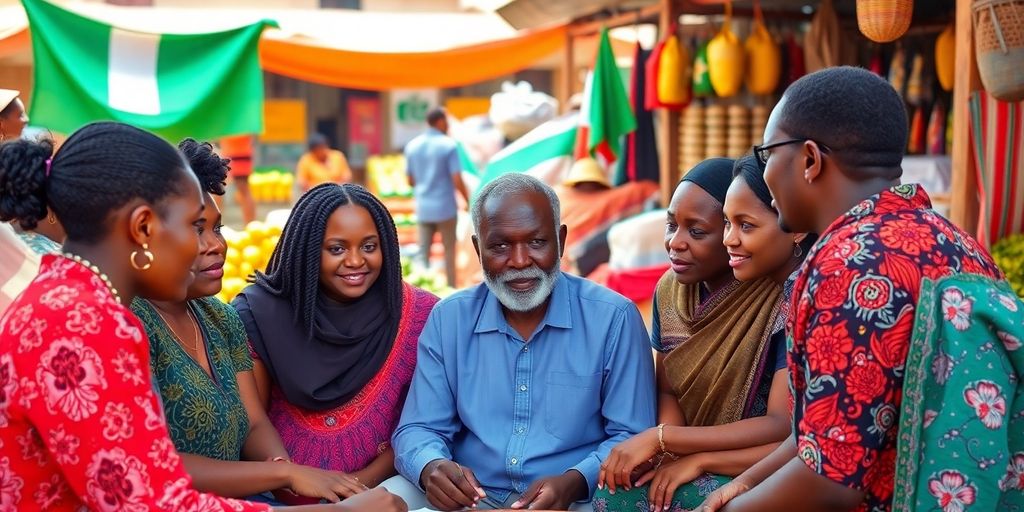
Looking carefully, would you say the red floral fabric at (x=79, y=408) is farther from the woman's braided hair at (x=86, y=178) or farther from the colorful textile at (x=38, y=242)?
the colorful textile at (x=38, y=242)

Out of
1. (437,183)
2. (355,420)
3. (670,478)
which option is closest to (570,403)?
(670,478)

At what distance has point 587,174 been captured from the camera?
25.8 feet

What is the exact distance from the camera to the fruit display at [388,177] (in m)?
14.2


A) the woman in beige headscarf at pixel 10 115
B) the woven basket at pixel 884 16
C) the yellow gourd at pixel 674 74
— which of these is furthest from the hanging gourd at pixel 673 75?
the woman in beige headscarf at pixel 10 115

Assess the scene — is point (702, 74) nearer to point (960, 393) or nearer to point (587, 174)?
point (587, 174)

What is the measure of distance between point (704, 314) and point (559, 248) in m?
0.48

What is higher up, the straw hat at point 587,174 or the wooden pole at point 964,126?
the wooden pole at point 964,126

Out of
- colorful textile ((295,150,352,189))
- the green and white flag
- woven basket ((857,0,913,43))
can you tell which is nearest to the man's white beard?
woven basket ((857,0,913,43))

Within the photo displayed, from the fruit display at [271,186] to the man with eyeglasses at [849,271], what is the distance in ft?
46.2

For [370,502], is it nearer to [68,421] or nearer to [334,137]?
[68,421]

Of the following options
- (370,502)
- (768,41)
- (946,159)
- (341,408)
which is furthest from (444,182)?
(370,502)

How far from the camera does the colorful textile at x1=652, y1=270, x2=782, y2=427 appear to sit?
9.14 ft

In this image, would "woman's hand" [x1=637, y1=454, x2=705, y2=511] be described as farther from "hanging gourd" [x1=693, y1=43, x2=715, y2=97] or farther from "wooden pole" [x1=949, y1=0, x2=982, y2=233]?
"hanging gourd" [x1=693, y1=43, x2=715, y2=97]

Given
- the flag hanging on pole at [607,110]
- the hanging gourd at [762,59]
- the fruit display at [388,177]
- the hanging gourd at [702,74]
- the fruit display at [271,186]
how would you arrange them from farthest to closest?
the fruit display at [271,186] → the fruit display at [388,177] → the flag hanging on pole at [607,110] → the hanging gourd at [702,74] → the hanging gourd at [762,59]
